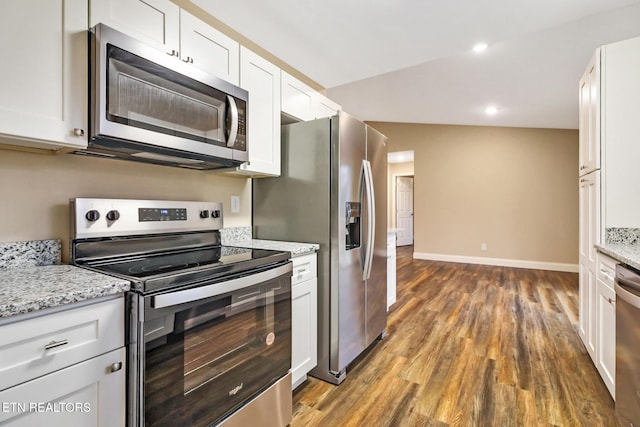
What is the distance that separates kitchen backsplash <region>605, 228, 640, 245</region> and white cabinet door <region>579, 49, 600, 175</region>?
0.42 meters

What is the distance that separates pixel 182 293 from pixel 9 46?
39.7 inches

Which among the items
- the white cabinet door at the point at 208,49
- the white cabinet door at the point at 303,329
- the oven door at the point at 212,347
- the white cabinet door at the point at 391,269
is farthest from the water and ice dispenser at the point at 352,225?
the white cabinet door at the point at 391,269

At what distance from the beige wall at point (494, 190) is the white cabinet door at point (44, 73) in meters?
6.38

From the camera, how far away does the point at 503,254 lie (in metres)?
6.11

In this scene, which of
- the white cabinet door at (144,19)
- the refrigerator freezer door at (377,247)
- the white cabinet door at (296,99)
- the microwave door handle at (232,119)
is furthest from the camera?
the refrigerator freezer door at (377,247)

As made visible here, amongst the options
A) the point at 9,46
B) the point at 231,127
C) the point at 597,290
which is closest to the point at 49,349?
the point at 9,46

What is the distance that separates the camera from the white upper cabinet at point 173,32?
4.34ft

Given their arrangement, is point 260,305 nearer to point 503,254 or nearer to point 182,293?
point 182,293

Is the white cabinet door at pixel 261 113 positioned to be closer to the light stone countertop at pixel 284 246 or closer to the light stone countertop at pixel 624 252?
the light stone countertop at pixel 284 246

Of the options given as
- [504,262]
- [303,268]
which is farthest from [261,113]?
[504,262]

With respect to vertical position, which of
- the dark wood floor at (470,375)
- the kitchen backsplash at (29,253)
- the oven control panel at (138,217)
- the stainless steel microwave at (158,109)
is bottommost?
the dark wood floor at (470,375)

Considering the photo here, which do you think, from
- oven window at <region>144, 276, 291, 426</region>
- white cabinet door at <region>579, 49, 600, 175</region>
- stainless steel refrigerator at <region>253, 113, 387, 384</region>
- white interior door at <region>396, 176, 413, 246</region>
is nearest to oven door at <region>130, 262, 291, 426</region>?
oven window at <region>144, 276, 291, 426</region>

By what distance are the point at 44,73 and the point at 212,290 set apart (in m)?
0.98

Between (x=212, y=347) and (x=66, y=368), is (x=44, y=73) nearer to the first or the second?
(x=66, y=368)
